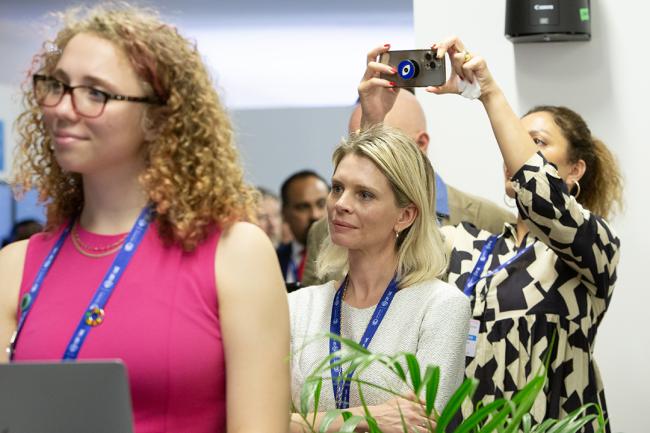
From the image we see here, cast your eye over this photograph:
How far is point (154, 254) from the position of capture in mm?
1743

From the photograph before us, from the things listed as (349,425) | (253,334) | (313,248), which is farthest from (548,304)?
(349,425)

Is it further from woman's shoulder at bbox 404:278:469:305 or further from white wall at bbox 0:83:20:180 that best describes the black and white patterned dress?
white wall at bbox 0:83:20:180

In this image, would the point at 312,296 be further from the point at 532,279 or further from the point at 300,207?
the point at 300,207

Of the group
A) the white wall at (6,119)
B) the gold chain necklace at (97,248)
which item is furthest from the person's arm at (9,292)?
the white wall at (6,119)

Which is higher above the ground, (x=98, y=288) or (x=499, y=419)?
(x=98, y=288)

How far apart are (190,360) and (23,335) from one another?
270 millimetres

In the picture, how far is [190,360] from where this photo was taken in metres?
1.67

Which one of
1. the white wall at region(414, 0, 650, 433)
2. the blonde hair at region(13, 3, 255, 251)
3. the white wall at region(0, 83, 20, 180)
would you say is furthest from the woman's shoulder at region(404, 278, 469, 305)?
the white wall at region(0, 83, 20, 180)

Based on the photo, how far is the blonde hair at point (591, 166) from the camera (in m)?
2.96

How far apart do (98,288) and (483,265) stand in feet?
A: 3.99

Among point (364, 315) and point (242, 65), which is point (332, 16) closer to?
point (242, 65)

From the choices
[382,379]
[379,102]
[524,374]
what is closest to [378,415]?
[382,379]

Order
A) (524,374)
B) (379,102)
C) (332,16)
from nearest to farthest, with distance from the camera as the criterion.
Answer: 1. (524,374)
2. (379,102)
3. (332,16)

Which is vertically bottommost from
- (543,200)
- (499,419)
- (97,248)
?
(499,419)
